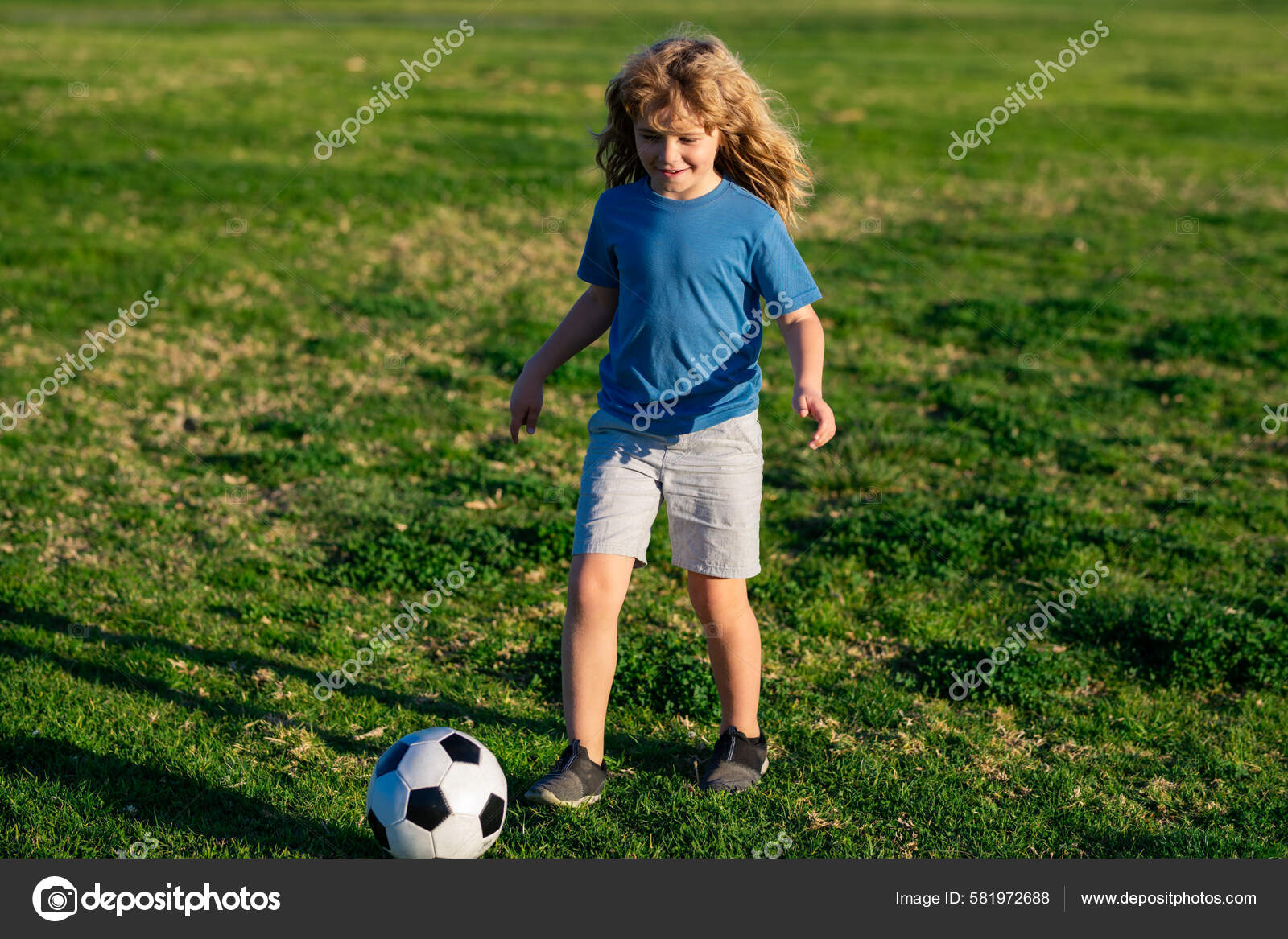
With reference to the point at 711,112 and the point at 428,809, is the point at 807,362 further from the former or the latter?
the point at 428,809

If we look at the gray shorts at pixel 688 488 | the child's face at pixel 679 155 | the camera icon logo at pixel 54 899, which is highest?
the child's face at pixel 679 155

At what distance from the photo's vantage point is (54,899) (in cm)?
353

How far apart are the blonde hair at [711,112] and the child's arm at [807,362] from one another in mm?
497

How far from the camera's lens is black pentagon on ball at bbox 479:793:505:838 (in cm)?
366

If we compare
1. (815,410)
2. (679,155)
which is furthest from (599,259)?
(815,410)

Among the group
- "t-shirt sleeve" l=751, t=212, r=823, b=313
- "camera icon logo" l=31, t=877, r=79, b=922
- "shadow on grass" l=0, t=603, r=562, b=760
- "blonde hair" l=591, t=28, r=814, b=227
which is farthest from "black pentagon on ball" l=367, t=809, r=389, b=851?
"blonde hair" l=591, t=28, r=814, b=227

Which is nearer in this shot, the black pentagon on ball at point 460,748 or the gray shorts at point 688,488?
the black pentagon on ball at point 460,748

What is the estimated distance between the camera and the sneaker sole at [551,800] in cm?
389

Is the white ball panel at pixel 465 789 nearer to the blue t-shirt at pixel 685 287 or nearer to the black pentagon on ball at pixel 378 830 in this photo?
the black pentagon on ball at pixel 378 830

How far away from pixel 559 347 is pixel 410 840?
5.78ft

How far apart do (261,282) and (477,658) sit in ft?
22.4

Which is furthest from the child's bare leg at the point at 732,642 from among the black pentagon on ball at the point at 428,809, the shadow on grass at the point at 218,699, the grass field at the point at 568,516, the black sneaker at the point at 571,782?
the black pentagon on ball at the point at 428,809

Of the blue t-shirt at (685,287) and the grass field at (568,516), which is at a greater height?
the blue t-shirt at (685,287)

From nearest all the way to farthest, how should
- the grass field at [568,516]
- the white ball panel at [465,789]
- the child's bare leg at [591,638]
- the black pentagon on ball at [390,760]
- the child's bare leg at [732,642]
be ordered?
the white ball panel at [465,789] → the black pentagon on ball at [390,760] → the child's bare leg at [591,638] → the child's bare leg at [732,642] → the grass field at [568,516]
